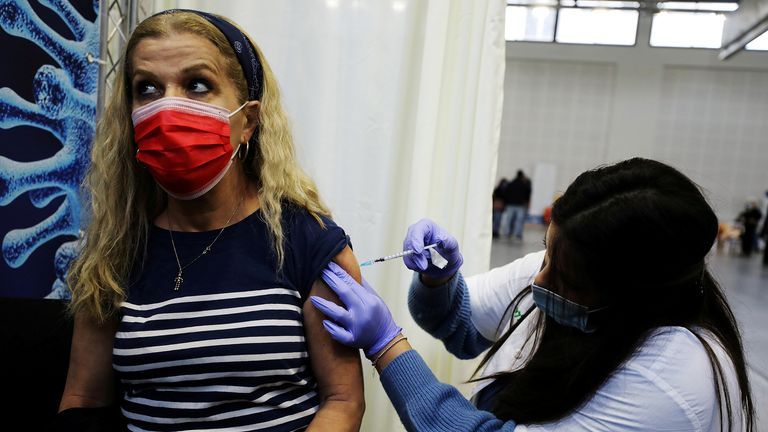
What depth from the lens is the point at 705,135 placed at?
6578 mm

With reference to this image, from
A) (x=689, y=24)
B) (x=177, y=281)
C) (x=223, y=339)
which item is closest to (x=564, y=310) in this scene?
(x=223, y=339)

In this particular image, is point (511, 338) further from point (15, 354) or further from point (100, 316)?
point (15, 354)

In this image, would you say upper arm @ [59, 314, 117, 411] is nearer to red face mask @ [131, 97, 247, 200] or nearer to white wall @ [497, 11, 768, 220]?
red face mask @ [131, 97, 247, 200]

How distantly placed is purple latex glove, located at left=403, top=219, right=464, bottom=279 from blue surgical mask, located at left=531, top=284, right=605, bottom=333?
11.9 inches

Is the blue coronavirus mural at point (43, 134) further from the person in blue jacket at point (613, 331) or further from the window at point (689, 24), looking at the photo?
the window at point (689, 24)

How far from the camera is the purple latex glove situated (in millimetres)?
1229

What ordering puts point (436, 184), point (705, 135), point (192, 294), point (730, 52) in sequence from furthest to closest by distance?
point (705, 135) < point (730, 52) < point (436, 184) < point (192, 294)

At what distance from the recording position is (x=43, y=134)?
149 cm

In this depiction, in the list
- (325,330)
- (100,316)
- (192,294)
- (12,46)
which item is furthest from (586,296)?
(12,46)

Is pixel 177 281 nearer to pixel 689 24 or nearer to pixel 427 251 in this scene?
pixel 427 251

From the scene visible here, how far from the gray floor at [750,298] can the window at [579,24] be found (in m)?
2.67

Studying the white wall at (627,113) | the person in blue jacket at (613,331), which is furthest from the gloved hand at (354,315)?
the white wall at (627,113)

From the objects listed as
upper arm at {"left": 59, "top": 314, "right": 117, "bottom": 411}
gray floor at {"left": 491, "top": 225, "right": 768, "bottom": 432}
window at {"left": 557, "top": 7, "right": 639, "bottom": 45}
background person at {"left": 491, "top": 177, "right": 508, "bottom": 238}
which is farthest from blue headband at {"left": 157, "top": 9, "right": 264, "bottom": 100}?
window at {"left": 557, "top": 7, "right": 639, "bottom": 45}

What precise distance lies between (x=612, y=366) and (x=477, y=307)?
53 cm
